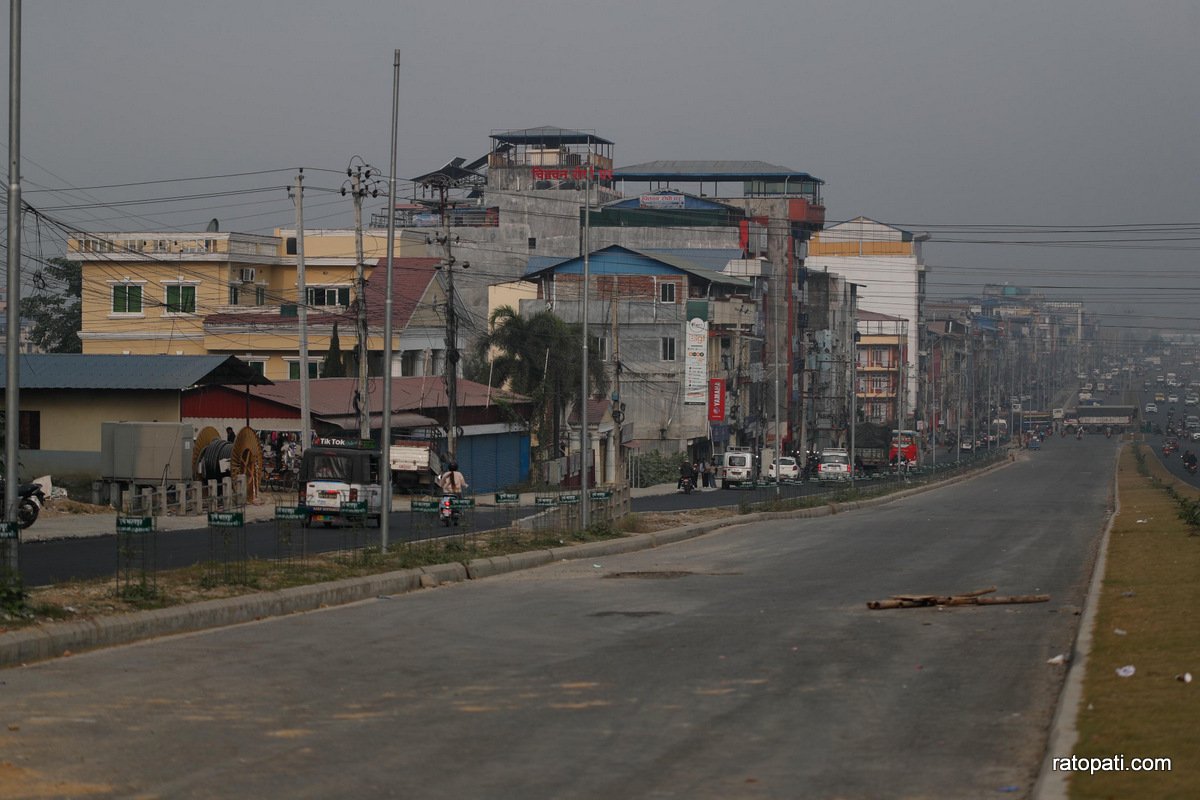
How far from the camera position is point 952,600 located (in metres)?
18.6

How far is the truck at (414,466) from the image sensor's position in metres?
53.6

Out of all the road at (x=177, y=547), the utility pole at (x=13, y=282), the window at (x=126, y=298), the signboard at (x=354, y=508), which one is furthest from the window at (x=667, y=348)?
the utility pole at (x=13, y=282)

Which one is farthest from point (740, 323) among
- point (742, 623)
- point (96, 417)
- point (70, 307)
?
point (742, 623)

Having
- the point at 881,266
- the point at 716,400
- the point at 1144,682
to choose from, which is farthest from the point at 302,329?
the point at 881,266

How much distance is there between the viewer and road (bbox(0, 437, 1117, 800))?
886 centimetres

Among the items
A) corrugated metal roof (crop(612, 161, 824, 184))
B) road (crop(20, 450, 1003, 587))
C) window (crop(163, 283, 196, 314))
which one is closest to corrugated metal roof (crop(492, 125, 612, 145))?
corrugated metal roof (crop(612, 161, 824, 184))

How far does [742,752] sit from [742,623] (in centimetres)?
719

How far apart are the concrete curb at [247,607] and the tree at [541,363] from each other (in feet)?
127

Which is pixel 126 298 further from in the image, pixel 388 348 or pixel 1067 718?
pixel 1067 718

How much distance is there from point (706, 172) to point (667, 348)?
43385 mm

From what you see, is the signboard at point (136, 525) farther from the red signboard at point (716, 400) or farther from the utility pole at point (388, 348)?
the red signboard at point (716, 400)

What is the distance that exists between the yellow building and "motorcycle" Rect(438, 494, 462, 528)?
38054mm

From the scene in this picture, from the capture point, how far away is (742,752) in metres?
9.57

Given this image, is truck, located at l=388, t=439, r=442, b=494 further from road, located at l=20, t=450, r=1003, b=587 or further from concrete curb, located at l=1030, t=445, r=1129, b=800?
concrete curb, located at l=1030, t=445, r=1129, b=800
